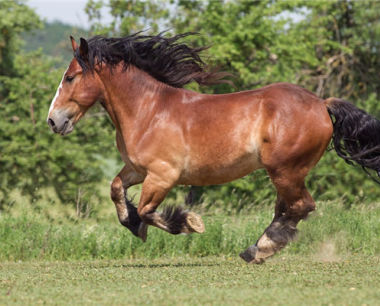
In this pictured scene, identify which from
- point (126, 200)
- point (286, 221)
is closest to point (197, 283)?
point (286, 221)

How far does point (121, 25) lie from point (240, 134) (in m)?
10.7

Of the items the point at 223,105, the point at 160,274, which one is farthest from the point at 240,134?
the point at 160,274

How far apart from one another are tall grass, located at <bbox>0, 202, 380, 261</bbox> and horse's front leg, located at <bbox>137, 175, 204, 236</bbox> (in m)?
2.01

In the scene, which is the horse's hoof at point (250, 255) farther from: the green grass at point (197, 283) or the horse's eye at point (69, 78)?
the horse's eye at point (69, 78)

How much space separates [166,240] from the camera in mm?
10023

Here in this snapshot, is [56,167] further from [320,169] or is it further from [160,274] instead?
[160,274]

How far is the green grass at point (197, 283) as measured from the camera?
573 centimetres

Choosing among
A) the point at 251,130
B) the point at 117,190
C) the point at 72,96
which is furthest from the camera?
the point at 117,190

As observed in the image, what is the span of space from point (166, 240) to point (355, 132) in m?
3.20

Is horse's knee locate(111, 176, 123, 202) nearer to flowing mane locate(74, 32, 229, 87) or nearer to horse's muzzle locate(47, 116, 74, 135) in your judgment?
horse's muzzle locate(47, 116, 74, 135)

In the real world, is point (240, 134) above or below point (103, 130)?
above

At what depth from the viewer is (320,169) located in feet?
56.2

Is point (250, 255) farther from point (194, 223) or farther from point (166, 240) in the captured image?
point (166, 240)

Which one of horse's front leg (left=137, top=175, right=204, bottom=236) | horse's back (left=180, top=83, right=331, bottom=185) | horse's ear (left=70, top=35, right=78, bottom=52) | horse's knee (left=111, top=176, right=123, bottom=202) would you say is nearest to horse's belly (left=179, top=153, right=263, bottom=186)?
horse's back (left=180, top=83, right=331, bottom=185)
